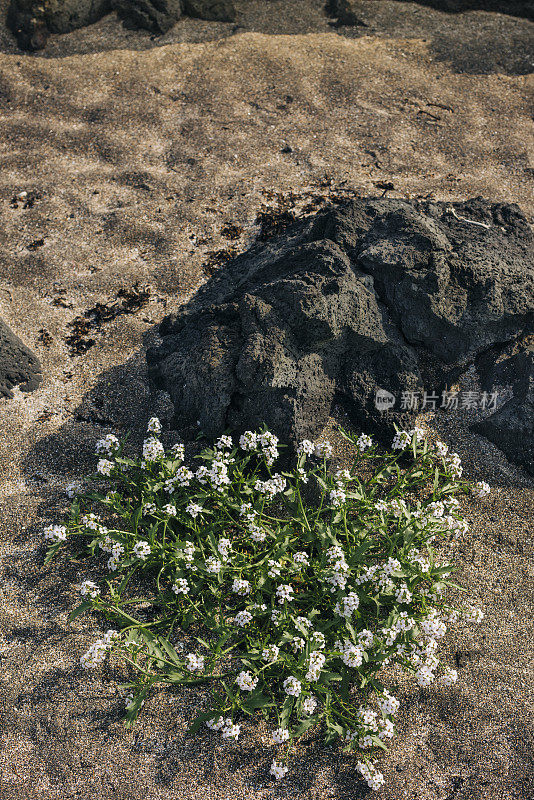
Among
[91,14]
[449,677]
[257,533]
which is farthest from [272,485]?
[91,14]

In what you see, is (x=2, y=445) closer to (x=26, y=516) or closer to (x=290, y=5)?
(x=26, y=516)

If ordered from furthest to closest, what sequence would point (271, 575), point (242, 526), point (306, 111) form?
point (306, 111) → point (242, 526) → point (271, 575)

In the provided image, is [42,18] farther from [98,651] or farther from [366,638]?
[366,638]

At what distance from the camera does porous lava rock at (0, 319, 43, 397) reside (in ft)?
16.2

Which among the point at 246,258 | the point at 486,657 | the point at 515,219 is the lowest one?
the point at 486,657

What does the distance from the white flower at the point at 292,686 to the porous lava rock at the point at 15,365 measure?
118 inches

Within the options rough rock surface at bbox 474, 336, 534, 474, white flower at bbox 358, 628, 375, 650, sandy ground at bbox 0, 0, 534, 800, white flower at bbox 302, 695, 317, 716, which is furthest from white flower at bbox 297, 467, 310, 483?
rough rock surface at bbox 474, 336, 534, 474

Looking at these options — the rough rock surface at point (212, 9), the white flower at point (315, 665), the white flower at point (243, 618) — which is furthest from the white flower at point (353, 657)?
the rough rock surface at point (212, 9)

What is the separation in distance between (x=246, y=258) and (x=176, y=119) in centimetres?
297

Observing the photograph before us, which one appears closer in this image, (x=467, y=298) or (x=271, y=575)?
(x=271, y=575)

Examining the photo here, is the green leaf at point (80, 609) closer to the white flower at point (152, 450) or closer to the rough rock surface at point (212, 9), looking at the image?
the white flower at point (152, 450)

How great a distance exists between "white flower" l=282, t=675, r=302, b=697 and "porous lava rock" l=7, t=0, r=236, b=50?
8.15 meters

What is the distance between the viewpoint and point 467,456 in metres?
4.77

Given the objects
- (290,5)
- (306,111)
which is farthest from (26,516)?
(290,5)
